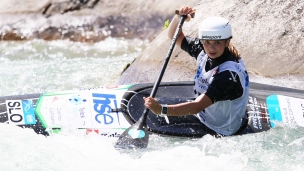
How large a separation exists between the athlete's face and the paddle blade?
2.78 ft

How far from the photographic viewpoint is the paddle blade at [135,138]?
5387 mm

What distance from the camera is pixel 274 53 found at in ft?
25.3

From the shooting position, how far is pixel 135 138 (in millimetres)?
5375

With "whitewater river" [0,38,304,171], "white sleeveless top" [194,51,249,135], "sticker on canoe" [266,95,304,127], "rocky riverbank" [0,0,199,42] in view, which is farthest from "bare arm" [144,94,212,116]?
"rocky riverbank" [0,0,199,42]

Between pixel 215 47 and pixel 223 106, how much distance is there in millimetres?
531

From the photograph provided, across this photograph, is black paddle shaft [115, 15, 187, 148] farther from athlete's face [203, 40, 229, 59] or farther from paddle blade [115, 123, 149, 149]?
athlete's face [203, 40, 229, 59]

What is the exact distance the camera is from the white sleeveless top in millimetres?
5195

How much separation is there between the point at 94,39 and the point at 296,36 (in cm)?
472

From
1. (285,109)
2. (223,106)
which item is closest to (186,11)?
(223,106)

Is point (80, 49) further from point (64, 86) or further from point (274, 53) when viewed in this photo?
point (274, 53)

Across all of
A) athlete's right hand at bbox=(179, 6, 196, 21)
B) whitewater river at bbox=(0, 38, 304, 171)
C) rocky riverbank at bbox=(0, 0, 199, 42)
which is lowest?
rocky riverbank at bbox=(0, 0, 199, 42)

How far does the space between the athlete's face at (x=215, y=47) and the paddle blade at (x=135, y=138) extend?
847 mm

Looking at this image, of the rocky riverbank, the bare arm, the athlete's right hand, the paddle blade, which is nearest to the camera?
the bare arm

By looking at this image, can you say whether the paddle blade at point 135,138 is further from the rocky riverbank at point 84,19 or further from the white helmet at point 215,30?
the rocky riverbank at point 84,19
